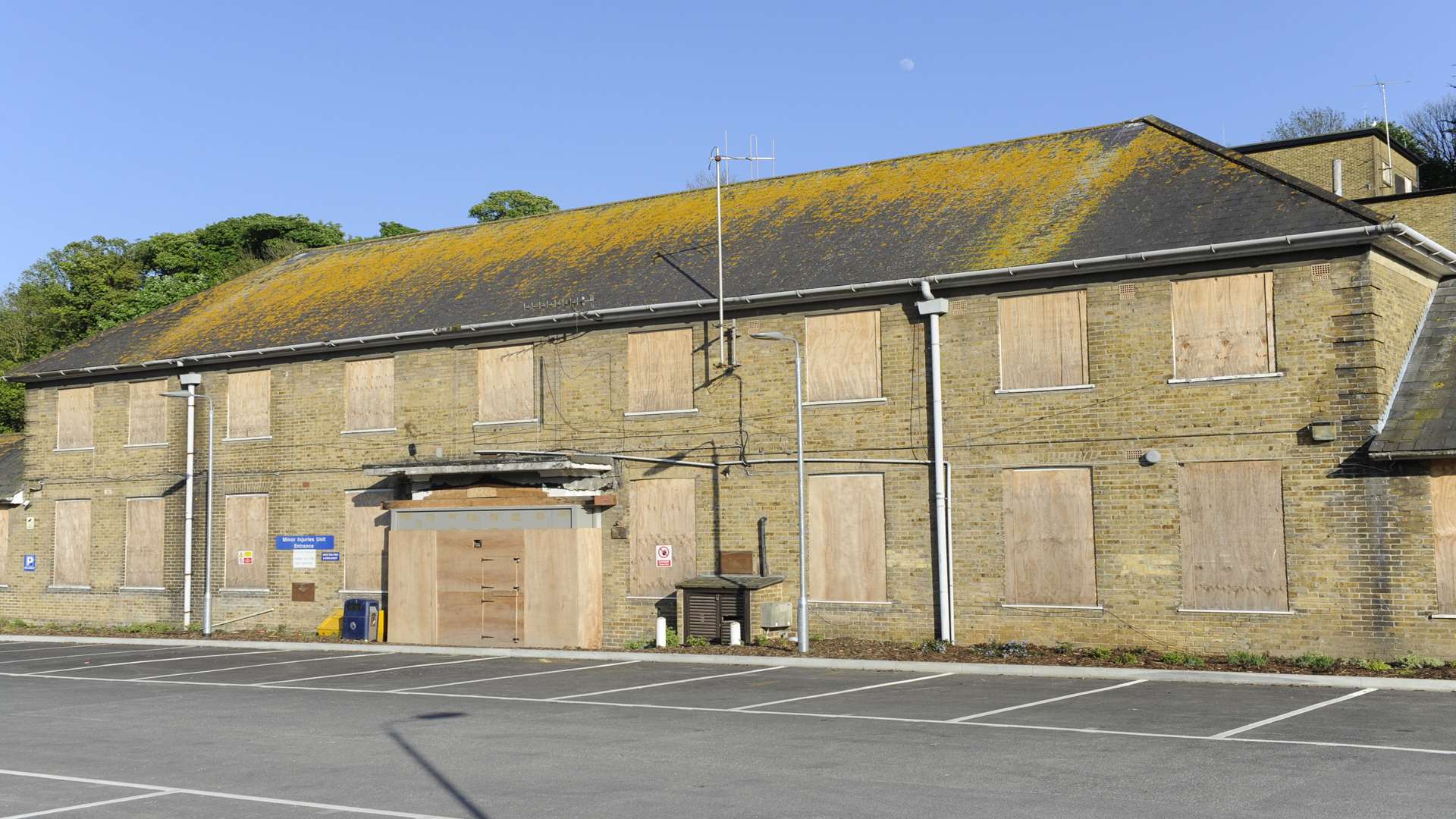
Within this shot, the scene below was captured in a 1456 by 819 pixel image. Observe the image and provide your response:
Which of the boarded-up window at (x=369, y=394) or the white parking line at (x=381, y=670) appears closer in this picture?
the white parking line at (x=381, y=670)

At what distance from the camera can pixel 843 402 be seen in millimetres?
25859

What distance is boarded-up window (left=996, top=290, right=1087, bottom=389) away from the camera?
78.1ft

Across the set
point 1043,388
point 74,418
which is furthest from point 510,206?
point 1043,388

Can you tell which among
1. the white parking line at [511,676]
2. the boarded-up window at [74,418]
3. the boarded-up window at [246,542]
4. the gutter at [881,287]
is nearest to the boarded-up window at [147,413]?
the gutter at [881,287]

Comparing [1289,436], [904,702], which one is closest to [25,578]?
[904,702]

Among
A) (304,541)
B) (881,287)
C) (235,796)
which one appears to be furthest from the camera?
(304,541)

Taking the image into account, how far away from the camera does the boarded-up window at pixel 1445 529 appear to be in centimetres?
2059

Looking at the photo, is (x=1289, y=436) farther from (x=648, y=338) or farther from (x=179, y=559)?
(x=179, y=559)

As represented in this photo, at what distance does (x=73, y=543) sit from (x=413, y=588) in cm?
1199

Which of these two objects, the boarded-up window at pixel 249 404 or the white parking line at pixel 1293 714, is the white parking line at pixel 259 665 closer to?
the boarded-up window at pixel 249 404

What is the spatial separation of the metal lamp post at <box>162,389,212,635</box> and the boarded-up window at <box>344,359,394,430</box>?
10.7ft

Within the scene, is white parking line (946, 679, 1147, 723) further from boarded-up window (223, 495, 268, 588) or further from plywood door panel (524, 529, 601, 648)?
boarded-up window (223, 495, 268, 588)

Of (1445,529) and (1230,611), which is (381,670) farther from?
(1445,529)

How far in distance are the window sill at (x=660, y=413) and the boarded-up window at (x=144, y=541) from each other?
44.5ft
